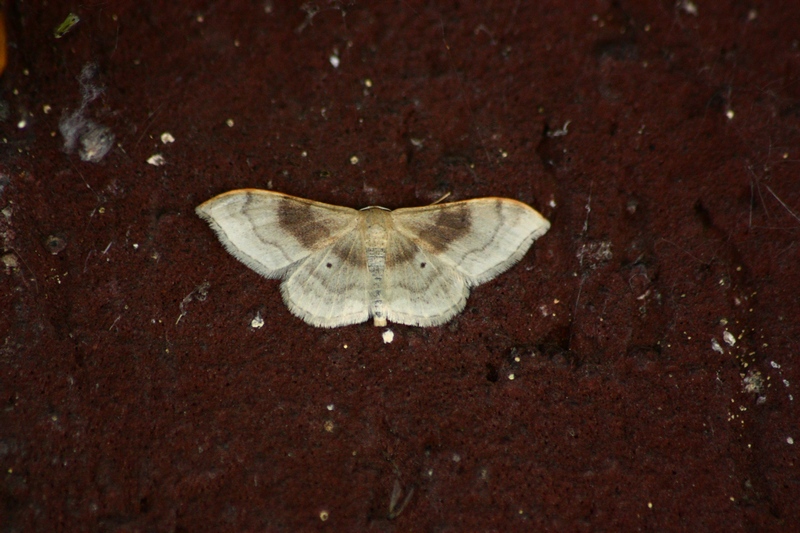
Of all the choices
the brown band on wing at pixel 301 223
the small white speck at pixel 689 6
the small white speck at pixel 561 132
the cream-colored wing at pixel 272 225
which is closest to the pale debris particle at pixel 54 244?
the cream-colored wing at pixel 272 225

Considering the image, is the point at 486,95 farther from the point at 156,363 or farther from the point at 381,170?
the point at 156,363

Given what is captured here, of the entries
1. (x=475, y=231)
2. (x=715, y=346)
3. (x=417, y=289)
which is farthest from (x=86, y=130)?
(x=715, y=346)

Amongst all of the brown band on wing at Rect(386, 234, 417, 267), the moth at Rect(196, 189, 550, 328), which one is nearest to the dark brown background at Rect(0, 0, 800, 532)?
the moth at Rect(196, 189, 550, 328)

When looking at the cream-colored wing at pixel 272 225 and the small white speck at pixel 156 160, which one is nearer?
the cream-colored wing at pixel 272 225

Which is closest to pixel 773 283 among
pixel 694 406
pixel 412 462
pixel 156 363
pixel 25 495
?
pixel 694 406

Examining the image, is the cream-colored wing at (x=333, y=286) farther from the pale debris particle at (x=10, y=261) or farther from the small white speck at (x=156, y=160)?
the pale debris particle at (x=10, y=261)

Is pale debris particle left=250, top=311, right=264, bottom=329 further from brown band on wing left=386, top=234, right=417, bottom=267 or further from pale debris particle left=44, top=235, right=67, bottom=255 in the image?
pale debris particle left=44, top=235, right=67, bottom=255
